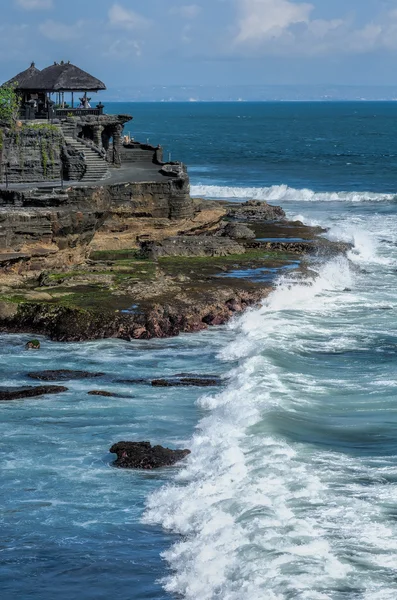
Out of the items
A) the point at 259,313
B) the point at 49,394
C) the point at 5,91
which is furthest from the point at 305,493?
the point at 5,91

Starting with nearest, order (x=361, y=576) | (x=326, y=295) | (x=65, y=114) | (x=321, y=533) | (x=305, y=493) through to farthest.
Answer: (x=361, y=576) → (x=321, y=533) → (x=305, y=493) → (x=326, y=295) → (x=65, y=114)

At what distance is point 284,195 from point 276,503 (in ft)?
194

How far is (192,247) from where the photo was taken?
45.2m

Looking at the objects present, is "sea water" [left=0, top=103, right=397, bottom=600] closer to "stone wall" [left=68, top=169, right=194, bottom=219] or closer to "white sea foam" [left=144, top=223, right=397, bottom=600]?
"white sea foam" [left=144, top=223, right=397, bottom=600]

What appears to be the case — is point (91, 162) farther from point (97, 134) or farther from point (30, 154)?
point (97, 134)

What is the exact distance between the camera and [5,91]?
52844 mm

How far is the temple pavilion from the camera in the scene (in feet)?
186

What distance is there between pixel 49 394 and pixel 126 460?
5.78 metres

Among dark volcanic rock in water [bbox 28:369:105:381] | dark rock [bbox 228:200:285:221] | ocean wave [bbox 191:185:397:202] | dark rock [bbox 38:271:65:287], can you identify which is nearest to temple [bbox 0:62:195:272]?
dark rock [bbox 38:271:65:287]

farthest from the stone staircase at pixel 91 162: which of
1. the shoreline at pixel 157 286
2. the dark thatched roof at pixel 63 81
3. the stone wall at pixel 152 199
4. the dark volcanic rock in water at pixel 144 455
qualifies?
the dark volcanic rock in water at pixel 144 455

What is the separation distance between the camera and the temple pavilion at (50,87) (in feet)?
186

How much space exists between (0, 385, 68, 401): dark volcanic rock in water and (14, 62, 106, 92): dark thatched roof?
3138 centimetres

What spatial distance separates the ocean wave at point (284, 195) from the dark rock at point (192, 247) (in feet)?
99.0

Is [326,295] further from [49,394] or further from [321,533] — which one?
[321,533]
